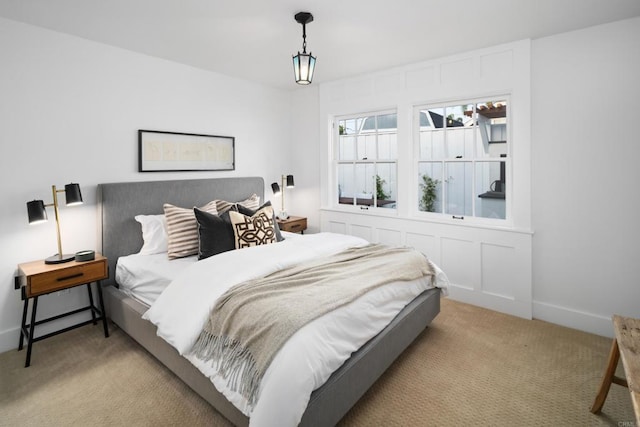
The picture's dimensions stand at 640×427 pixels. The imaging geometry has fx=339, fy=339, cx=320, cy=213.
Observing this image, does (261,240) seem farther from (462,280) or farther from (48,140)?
(462,280)

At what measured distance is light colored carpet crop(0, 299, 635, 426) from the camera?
77.4 inches

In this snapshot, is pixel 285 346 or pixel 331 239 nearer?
pixel 285 346

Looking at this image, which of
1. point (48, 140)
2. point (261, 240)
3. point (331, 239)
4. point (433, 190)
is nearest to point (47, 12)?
point (48, 140)

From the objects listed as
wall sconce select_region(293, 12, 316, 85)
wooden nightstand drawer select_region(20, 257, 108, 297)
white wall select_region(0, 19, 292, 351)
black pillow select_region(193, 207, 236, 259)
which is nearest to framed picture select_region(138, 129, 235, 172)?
white wall select_region(0, 19, 292, 351)

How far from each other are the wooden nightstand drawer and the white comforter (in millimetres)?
777

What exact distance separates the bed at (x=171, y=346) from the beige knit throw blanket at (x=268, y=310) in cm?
21

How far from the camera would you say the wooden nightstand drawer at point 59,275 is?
245 centimetres

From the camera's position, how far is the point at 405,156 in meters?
3.93

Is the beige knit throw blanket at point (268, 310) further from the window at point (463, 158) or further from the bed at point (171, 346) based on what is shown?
the window at point (463, 158)

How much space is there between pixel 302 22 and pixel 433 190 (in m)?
2.26

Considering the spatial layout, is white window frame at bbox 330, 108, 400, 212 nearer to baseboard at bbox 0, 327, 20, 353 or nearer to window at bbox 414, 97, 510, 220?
window at bbox 414, 97, 510, 220

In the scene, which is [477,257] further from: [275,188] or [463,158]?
[275,188]

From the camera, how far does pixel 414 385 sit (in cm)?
225

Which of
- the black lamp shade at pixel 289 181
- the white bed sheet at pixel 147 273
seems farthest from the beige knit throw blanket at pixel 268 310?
the black lamp shade at pixel 289 181
